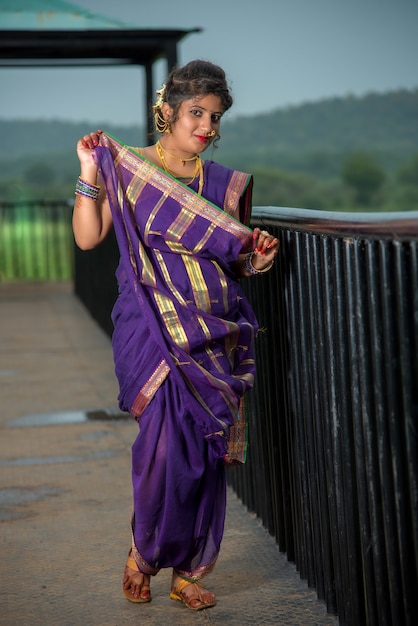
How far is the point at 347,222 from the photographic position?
2.70 meters

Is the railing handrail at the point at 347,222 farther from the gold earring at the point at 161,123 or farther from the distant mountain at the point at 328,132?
Answer: the distant mountain at the point at 328,132

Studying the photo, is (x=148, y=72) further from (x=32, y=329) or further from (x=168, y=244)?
(x=168, y=244)

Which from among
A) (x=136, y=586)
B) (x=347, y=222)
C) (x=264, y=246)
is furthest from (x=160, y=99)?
(x=136, y=586)

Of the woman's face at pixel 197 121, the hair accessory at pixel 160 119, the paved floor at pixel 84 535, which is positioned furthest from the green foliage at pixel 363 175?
the woman's face at pixel 197 121

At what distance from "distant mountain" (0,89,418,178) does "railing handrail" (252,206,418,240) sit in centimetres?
3828

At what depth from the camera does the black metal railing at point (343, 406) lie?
8.04 feet

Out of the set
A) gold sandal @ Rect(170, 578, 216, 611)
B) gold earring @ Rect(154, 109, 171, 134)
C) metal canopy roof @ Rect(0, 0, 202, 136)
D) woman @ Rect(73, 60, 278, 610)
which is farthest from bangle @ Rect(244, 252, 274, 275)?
metal canopy roof @ Rect(0, 0, 202, 136)

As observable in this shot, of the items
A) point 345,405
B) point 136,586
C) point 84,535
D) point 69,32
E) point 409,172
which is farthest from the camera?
point 409,172

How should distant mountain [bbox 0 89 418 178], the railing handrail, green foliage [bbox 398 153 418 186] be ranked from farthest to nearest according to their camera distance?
distant mountain [bbox 0 89 418 178] < green foliage [bbox 398 153 418 186] < the railing handrail

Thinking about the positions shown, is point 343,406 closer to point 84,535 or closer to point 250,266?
point 250,266

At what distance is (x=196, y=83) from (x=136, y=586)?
1559mm

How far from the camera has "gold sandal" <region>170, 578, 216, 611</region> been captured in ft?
10.7

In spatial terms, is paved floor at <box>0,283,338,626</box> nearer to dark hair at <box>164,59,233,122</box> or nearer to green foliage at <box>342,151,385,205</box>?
dark hair at <box>164,59,233,122</box>

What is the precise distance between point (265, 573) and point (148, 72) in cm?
797
